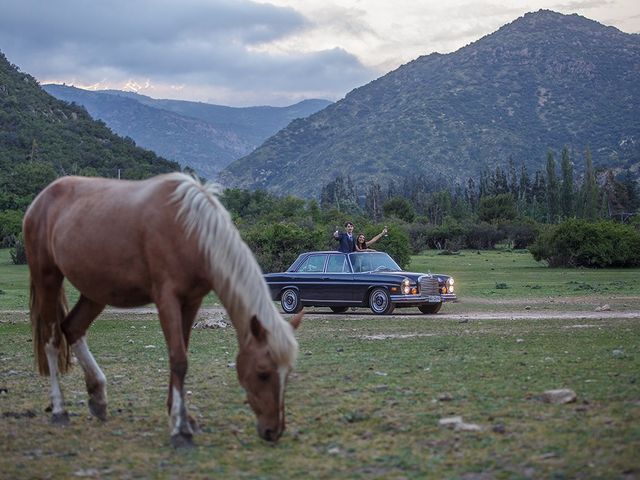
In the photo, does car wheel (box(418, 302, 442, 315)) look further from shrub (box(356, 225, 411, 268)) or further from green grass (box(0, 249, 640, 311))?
shrub (box(356, 225, 411, 268))

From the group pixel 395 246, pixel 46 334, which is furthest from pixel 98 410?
pixel 395 246

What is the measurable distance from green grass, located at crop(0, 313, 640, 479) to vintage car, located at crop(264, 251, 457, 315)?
22.4 feet

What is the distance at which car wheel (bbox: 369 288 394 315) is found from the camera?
18.8 metres

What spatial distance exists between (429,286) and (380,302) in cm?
117

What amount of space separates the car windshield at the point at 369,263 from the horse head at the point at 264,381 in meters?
13.5

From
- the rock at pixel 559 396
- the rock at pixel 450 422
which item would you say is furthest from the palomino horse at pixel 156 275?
the rock at pixel 559 396

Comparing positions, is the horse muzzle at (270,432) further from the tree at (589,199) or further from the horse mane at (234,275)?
the tree at (589,199)

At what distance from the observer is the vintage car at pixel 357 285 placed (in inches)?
736

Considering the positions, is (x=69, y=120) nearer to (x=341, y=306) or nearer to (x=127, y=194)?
(x=341, y=306)

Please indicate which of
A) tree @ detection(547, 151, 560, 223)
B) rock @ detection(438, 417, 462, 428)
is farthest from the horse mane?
tree @ detection(547, 151, 560, 223)

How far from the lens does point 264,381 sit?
19.5 feet

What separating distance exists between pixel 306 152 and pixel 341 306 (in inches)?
6730

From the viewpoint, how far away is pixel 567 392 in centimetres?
675

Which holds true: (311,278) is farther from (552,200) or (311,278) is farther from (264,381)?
(552,200)
